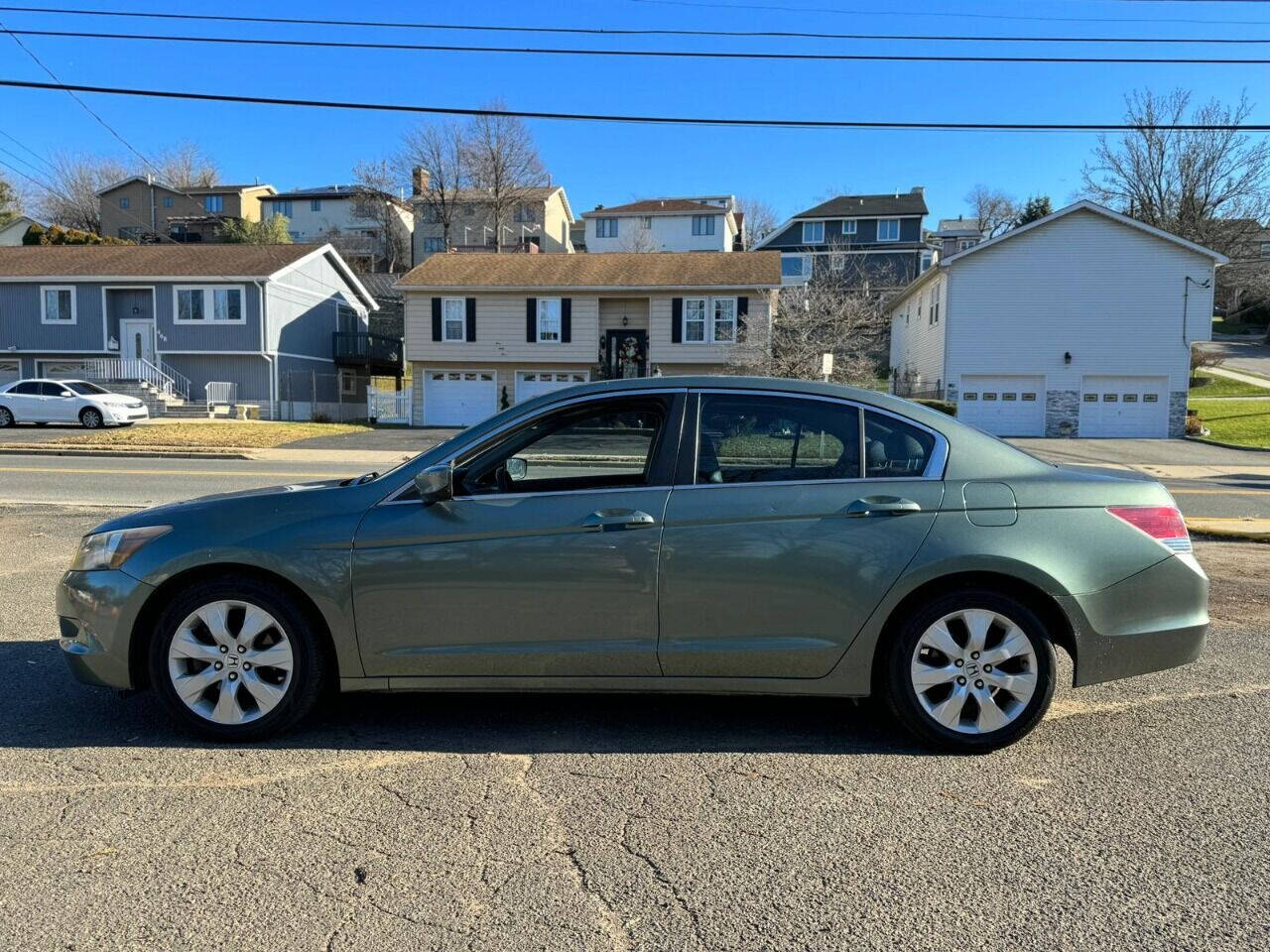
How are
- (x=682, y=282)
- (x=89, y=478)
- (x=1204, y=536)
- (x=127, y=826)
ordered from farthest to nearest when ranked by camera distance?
(x=682, y=282) < (x=89, y=478) < (x=1204, y=536) < (x=127, y=826)

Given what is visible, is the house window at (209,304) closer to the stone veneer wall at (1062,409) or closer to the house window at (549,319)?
the house window at (549,319)

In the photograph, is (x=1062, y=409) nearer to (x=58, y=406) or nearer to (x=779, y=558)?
(x=779, y=558)

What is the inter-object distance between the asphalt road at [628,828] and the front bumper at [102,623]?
1.06 ft

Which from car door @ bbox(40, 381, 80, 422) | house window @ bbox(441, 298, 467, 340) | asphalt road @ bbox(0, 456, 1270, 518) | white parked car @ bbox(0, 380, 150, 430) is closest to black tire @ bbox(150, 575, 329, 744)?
asphalt road @ bbox(0, 456, 1270, 518)

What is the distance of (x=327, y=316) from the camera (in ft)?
128

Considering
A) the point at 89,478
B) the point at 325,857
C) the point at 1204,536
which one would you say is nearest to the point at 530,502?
the point at 325,857

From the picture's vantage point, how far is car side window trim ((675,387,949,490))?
3754 mm

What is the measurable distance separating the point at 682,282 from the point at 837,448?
27.8m

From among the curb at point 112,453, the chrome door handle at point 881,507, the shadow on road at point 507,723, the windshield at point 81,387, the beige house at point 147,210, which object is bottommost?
the shadow on road at point 507,723

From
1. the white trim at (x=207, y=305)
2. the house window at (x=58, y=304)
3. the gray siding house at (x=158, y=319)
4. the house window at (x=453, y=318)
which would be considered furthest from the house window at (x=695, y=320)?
the house window at (x=58, y=304)

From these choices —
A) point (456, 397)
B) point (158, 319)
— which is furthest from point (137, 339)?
point (456, 397)

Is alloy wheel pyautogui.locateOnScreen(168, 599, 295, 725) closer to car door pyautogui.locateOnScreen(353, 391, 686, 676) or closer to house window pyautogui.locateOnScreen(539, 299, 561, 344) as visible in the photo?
car door pyautogui.locateOnScreen(353, 391, 686, 676)

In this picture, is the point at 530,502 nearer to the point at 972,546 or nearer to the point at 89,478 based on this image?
the point at 972,546

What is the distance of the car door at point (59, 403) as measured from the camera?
24.7 meters
